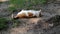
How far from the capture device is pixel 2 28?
10.2 ft

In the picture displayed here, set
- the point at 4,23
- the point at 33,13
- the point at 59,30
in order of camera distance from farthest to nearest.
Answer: the point at 33,13 → the point at 4,23 → the point at 59,30

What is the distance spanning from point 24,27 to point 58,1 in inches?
68.6

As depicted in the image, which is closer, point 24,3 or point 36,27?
point 36,27

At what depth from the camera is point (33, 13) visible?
3.55 metres

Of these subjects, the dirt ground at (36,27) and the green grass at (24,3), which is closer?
the dirt ground at (36,27)

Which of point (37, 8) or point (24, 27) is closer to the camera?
point (24, 27)

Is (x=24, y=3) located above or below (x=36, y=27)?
above

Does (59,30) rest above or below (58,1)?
below

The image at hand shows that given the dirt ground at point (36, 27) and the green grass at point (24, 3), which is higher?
the green grass at point (24, 3)

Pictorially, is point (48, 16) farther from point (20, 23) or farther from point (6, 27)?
point (6, 27)

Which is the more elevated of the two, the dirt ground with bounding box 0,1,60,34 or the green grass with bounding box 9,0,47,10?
the green grass with bounding box 9,0,47,10

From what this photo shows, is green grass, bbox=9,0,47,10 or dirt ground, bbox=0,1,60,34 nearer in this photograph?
dirt ground, bbox=0,1,60,34

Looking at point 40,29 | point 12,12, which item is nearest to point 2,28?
point 40,29

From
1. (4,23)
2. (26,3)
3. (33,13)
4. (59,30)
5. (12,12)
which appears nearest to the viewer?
(59,30)
